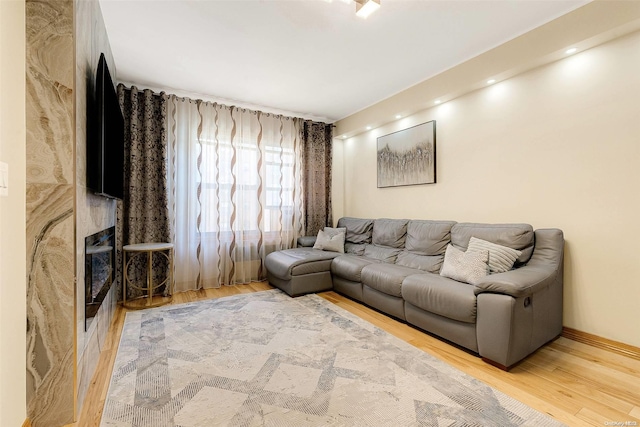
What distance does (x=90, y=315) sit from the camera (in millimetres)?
1869

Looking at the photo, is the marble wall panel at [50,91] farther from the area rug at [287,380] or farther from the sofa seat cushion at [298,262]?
the sofa seat cushion at [298,262]

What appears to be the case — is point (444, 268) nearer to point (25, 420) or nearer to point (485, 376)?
point (485, 376)

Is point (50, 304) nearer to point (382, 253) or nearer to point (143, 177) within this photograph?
point (143, 177)

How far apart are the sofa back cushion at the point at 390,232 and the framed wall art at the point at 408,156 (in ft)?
1.90

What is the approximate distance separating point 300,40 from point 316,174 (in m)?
2.48

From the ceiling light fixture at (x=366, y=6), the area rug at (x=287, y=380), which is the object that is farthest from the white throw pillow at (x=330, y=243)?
the ceiling light fixture at (x=366, y=6)

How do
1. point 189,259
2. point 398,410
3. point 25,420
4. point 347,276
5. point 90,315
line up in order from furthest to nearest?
point 189,259, point 347,276, point 90,315, point 398,410, point 25,420

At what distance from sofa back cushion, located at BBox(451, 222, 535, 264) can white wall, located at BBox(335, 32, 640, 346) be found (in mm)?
241

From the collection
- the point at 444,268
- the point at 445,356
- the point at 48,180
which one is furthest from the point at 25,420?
the point at 444,268

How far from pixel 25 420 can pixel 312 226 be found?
383 cm

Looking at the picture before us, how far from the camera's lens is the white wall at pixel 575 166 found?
7.18ft

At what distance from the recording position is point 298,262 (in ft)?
11.8

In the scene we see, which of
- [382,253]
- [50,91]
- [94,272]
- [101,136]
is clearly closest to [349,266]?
[382,253]
